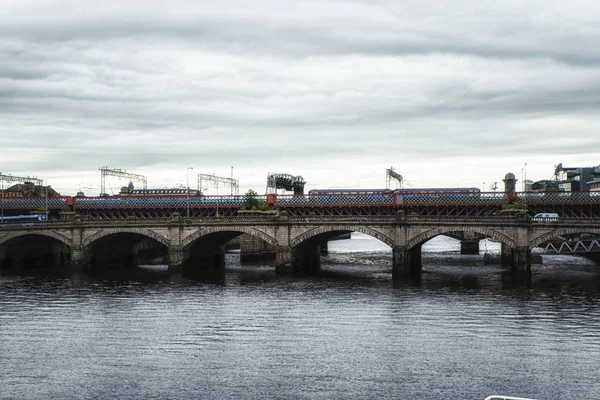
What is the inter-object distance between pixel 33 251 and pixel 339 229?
6694 cm

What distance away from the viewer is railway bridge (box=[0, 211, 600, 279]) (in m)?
97.7

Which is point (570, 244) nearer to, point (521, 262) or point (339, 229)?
point (521, 262)

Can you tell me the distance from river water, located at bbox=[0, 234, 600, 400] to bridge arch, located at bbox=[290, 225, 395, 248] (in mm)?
6694

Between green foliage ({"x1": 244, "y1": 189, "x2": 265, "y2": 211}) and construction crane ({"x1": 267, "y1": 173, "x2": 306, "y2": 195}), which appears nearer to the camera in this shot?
green foliage ({"x1": 244, "y1": 189, "x2": 265, "y2": 211})

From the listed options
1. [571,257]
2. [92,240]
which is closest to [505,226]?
[571,257]

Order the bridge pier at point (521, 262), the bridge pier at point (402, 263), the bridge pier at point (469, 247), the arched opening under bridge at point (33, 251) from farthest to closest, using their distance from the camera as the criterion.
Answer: the bridge pier at point (469, 247) < the arched opening under bridge at point (33, 251) < the bridge pier at point (402, 263) < the bridge pier at point (521, 262)

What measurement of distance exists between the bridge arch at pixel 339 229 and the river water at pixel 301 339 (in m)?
6.69

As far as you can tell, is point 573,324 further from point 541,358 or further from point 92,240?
point 92,240

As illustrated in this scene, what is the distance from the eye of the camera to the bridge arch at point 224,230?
110438mm

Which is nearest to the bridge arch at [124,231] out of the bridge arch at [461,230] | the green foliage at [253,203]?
the green foliage at [253,203]

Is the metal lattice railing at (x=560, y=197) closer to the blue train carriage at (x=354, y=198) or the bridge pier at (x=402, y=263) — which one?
the blue train carriage at (x=354, y=198)

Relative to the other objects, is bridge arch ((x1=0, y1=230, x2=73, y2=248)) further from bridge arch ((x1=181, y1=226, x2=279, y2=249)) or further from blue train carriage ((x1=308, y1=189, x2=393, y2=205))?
blue train carriage ((x1=308, y1=189, x2=393, y2=205))

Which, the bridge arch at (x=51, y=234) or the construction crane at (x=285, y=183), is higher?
the construction crane at (x=285, y=183)

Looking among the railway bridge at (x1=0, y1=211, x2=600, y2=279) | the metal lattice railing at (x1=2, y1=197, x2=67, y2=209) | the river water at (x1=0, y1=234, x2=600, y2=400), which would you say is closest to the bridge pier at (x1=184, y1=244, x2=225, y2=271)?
the railway bridge at (x1=0, y1=211, x2=600, y2=279)
